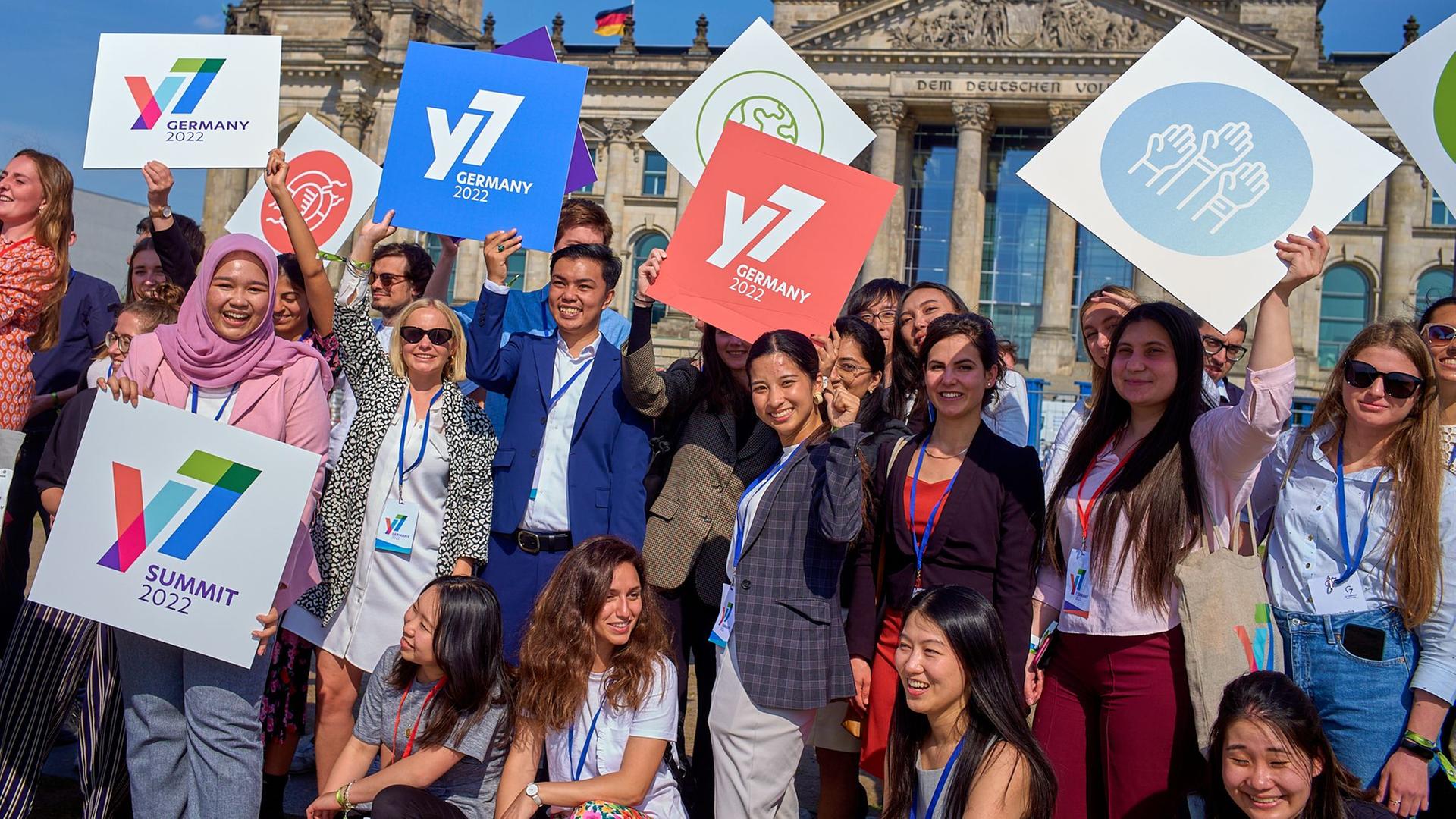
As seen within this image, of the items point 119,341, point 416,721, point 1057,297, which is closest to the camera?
point 416,721

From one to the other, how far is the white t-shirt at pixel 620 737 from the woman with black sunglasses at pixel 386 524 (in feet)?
3.35

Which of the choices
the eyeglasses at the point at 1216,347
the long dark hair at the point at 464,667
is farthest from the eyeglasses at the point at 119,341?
the eyeglasses at the point at 1216,347

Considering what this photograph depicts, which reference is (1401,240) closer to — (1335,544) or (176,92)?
(1335,544)

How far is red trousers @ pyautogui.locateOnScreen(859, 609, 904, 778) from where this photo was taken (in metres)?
4.82

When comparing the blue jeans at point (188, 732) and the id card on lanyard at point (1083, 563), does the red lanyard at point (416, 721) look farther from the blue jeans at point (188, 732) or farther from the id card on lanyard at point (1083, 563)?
the id card on lanyard at point (1083, 563)

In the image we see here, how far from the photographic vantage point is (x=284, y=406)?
196 inches

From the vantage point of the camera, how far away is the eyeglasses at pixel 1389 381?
4.40m

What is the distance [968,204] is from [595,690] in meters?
38.3

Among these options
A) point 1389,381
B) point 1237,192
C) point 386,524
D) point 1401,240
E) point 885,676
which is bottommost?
point 885,676

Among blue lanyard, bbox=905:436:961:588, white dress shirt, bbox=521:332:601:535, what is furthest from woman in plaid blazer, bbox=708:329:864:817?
white dress shirt, bbox=521:332:601:535

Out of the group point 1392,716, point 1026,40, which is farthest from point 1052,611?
point 1026,40

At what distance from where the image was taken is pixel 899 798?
4191 mm

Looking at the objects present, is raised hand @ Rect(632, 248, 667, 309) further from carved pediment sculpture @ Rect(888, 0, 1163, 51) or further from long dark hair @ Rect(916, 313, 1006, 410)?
carved pediment sculpture @ Rect(888, 0, 1163, 51)

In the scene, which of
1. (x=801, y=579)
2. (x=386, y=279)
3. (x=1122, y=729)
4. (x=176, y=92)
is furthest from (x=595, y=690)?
(x=176, y=92)
